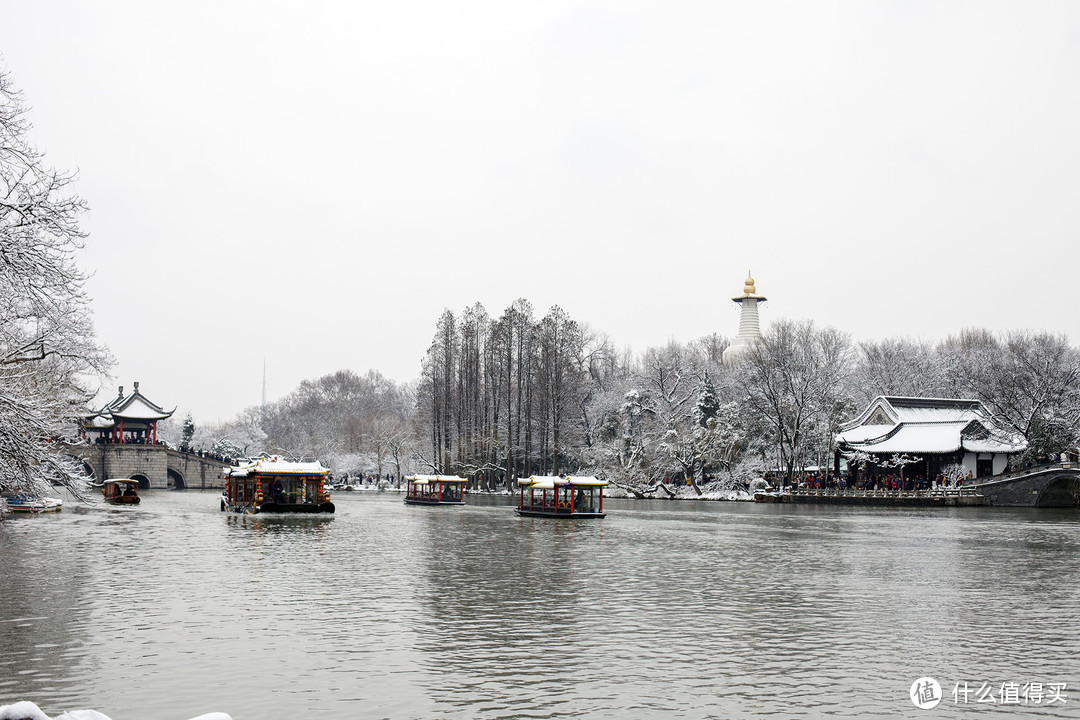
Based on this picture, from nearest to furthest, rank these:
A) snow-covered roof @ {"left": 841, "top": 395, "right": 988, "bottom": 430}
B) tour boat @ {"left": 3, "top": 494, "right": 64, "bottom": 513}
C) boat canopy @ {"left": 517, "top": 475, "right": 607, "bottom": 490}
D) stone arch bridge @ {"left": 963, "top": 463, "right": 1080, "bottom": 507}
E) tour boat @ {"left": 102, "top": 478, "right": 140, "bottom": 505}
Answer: tour boat @ {"left": 3, "top": 494, "right": 64, "bottom": 513}
boat canopy @ {"left": 517, "top": 475, "right": 607, "bottom": 490}
stone arch bridge @ {"left": 963, "top": 463, "right": 1080, "bottom": 507}
tour boat @ {"left": 102, "top": 478, "right": 140, "bottom": 505}
snow-covered roof @ {"left": 841, "top": 395, "right": 988, "bottom": 430}

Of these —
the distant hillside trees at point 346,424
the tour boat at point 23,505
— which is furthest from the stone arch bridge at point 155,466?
the tour boat at point 23,505

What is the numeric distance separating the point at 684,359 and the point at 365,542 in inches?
2697

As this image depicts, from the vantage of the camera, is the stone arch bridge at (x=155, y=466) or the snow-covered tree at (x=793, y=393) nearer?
the snow-covered tree at (x=793, y=393)

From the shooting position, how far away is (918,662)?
44.4 feet

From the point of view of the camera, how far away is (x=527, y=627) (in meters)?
15.9

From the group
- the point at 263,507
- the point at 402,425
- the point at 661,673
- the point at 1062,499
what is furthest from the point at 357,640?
the point at 402,425

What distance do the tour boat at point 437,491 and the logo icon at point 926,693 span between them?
50320 millimetres

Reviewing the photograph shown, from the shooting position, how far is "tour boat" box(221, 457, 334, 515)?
155 ft

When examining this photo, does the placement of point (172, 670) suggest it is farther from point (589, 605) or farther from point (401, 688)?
point (589, 605)

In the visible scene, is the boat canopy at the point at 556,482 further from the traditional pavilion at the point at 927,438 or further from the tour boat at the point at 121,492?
the traditional pavilion at the point at 927,438


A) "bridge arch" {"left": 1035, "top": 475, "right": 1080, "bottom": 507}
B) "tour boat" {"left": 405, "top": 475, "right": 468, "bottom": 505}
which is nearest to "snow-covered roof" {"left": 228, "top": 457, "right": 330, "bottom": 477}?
"tour boat" {"left": 405, "top": 475, "right": 468, "bottom": 505}

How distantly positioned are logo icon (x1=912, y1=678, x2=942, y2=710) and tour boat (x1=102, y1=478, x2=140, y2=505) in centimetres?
5487

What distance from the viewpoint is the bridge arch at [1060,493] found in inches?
2292

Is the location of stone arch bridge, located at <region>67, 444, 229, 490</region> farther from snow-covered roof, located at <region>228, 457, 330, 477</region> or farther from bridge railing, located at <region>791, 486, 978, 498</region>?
bridge railing, located at <region>791, 486, 978, 498</region>
